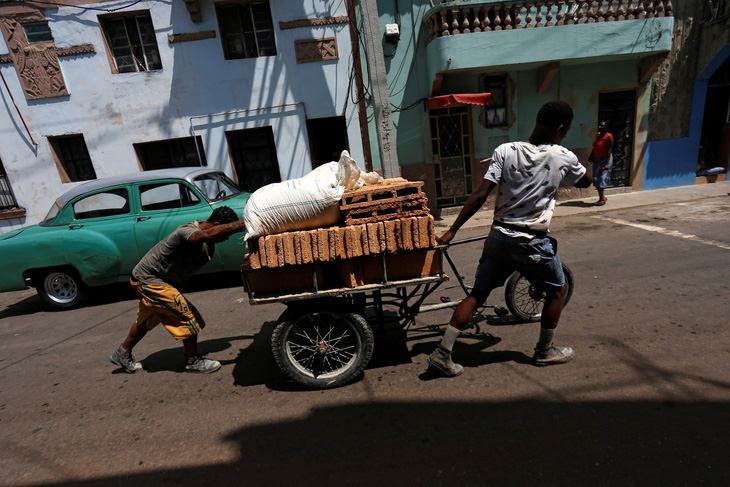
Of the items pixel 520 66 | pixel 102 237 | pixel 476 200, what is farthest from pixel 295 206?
pixel 520 66

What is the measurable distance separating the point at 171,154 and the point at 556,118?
941 centimetres

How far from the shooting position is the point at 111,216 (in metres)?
5.41

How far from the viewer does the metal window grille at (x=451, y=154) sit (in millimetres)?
9547

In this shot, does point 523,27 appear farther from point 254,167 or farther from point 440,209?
point 254,167

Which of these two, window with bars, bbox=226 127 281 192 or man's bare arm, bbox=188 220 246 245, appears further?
window with bars, bbox=226 127 281 192

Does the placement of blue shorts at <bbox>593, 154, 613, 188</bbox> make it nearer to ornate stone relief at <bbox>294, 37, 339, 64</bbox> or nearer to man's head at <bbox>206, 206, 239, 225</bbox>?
ornate stone relief at <bbox>294, 37, 339, 64</bbox>

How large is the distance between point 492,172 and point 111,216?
17.6ft

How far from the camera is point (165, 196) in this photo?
5441mm

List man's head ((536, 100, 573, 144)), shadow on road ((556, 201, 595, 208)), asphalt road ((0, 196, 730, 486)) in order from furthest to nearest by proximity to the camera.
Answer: shadow on road ((556, 201, 595, 208)) → man's head ((536, 100, 573, 144)) → asphalt road ((0, 196, 730, 486))

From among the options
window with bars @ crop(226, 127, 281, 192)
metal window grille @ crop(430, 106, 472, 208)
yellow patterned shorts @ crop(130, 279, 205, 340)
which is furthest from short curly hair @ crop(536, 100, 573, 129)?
window with bars @ crop(226, 127, 281, 192)

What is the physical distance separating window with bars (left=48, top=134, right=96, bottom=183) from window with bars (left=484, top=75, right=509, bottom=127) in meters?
10.1

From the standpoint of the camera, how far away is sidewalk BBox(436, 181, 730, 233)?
8.47 metres

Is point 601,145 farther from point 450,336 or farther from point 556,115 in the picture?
point 450,336

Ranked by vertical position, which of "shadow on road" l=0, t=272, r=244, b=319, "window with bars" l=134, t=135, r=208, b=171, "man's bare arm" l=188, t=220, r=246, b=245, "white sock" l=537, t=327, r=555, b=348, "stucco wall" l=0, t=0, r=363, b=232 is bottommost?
"shadow on road" l=0, t=272, r=244, b=319
